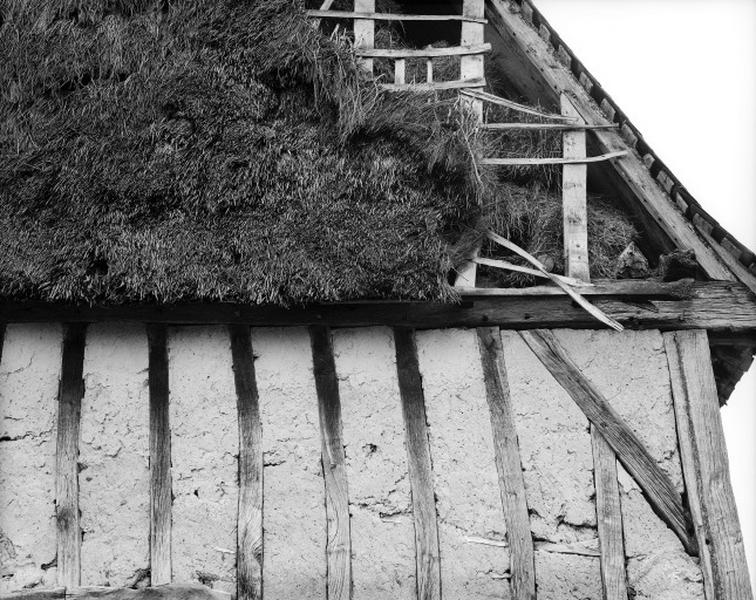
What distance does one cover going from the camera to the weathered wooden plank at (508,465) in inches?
205

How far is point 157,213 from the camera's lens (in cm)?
553

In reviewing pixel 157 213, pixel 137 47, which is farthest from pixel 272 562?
pixel 137 47

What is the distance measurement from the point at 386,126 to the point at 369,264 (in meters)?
0.80

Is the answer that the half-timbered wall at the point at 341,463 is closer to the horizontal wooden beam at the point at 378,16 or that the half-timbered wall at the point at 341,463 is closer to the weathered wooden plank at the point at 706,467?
the weathered wooden plank at the point at 706,467

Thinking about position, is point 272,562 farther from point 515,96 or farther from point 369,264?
point 515,96

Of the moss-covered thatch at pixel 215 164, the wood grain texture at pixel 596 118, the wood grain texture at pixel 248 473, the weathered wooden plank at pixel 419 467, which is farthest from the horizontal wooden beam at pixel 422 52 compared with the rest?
the wood grain texture at pixel 248 473

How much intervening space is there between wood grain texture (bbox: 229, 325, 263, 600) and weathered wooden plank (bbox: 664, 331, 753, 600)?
2.24 metres

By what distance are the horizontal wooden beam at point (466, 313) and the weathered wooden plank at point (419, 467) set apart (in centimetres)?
19

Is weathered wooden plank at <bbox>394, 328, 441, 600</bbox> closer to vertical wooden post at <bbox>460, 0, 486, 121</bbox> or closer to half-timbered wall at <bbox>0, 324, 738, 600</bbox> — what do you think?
half-timbered wall at <bbox>0, 324, 738, 600</bbox>

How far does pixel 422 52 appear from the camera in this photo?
589 cm

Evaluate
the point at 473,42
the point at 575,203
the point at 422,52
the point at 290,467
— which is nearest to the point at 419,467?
the point at 290,467

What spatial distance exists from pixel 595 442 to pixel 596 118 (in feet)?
6.15

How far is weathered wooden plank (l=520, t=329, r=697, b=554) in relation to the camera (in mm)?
5289

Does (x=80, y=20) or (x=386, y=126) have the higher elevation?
(x=80, y=20)
